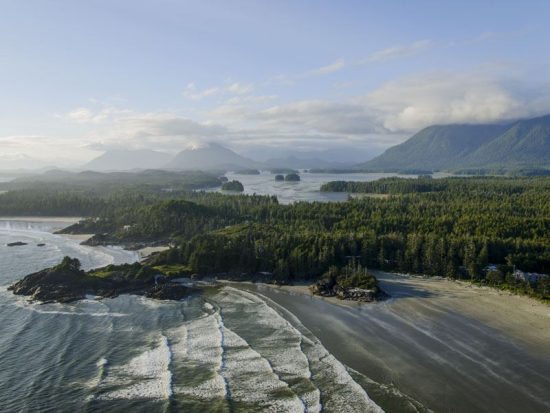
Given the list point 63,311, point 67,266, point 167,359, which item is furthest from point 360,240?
point 63,311

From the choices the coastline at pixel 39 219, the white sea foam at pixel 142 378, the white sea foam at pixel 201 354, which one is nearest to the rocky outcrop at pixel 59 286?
the white sea foam at pixel 201 354

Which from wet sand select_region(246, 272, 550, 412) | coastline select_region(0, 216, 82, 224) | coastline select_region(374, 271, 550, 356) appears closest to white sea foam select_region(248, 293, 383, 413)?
wet sand select_region(246, 272, 550, 412)

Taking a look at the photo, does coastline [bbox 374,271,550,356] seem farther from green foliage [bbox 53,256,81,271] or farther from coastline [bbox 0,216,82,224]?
coastline [bbox 0,216,82,224]

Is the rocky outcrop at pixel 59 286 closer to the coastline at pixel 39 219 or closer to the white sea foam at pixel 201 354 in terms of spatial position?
the white sea foam at pixel 201 354

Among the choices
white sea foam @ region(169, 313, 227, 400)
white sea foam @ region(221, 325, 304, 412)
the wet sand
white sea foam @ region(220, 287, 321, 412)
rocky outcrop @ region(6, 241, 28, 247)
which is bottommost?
the wet sand

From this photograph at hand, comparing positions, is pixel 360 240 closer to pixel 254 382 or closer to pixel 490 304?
pixel 490 304

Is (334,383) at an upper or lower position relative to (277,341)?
lower
